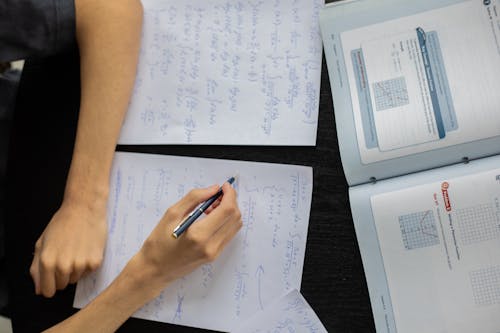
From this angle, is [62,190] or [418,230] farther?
[62,190]

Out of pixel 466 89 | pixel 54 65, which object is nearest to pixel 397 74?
pixel 466 89

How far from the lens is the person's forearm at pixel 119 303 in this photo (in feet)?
2.70

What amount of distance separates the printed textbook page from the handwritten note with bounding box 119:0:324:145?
1.9 inches

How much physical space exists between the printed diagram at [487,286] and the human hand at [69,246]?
0.56 m

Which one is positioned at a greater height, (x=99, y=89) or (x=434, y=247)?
(x=99, y=89)

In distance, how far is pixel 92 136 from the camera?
84 centimetres

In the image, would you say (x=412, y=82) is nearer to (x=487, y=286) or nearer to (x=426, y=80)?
(x=426, y=80)

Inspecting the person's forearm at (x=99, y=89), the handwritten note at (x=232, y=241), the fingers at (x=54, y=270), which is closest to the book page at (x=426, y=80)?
the handwritten note at (x=232, y=241)

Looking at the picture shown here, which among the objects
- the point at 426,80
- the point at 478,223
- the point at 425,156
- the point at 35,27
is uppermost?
the point at 35,27

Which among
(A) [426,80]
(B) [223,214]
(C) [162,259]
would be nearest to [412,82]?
(A) [426,80]

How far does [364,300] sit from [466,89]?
0.33 m

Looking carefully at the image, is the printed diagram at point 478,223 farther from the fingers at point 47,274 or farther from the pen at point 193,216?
the fingers at point 47,274

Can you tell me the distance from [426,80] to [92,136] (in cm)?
51

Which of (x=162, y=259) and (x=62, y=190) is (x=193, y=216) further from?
(x=62, y=190)
